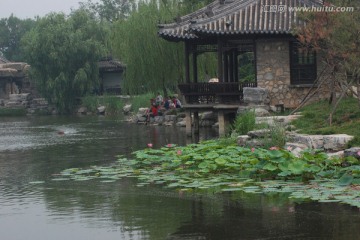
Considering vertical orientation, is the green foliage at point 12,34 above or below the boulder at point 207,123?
above

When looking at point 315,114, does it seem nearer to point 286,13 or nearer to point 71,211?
point 286,13

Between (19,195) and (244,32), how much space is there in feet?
36.3

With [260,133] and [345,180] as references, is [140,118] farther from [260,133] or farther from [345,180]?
[345,180]

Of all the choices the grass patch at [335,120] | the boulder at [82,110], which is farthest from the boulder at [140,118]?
the grass patch at [335,120]

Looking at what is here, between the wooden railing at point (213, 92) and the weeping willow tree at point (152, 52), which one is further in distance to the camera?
the weeping willow tree at point (152, 52)

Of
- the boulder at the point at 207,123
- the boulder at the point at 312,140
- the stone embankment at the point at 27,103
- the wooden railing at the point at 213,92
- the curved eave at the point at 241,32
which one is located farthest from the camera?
the stone embankment at the point at 27,103

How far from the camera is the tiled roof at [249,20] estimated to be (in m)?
21.5

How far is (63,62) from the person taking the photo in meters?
46.9

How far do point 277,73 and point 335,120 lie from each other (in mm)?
6144

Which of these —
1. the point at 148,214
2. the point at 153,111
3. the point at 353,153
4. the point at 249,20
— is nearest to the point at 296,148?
the point at 353,153

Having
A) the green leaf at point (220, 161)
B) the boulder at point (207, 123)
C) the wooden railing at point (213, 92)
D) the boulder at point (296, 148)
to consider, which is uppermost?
the wooden railing at point (213, 92)

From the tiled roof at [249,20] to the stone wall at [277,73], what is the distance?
26.2 inches

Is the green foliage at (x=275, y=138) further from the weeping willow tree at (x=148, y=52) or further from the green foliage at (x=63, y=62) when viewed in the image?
the green foliage at (x=63, y=62)

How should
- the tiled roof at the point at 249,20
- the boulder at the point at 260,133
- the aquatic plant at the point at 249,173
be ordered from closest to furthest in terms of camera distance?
the aquatic plant at the point at 249,173 → the boulder at the point at 260,133 → the tiled roof at the point at 249,20
